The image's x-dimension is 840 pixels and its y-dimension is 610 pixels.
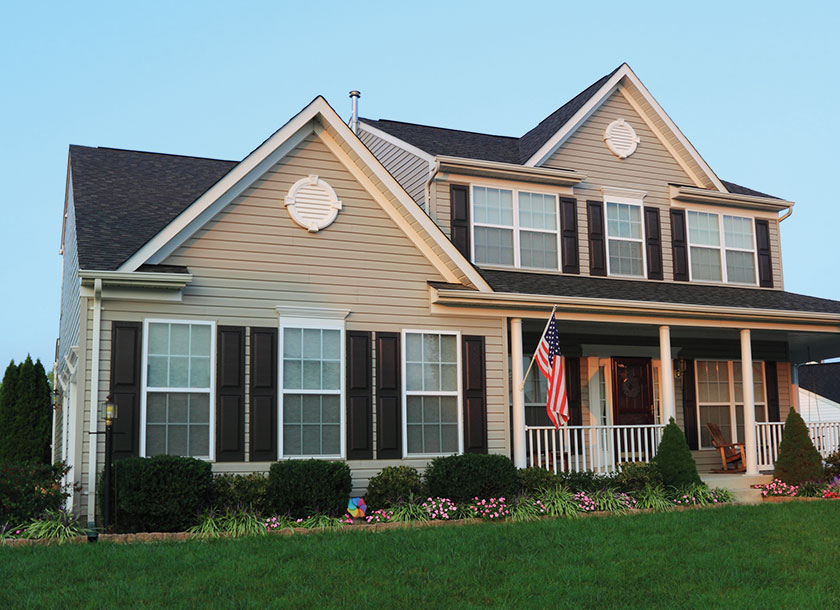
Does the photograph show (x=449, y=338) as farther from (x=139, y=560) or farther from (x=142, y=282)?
(x=139, y=560)

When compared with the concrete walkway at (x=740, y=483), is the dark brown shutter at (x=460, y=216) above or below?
above

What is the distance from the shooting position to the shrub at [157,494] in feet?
33.4

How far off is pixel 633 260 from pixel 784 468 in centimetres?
454

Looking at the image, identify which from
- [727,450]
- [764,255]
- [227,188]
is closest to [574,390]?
[727,450]

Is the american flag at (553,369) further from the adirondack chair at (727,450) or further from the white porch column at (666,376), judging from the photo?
the adirondack chair at (727,450)

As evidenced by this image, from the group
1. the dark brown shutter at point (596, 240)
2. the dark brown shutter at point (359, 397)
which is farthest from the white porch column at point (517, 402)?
the dark brown shutter at point (596, 240)

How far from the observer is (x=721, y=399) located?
17516mm

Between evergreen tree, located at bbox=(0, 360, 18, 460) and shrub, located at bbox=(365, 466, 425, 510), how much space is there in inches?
420

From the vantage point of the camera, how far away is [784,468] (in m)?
14.7

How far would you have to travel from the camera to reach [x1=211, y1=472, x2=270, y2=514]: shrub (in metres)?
10.8

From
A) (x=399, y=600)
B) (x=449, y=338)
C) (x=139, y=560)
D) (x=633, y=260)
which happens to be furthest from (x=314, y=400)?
(x=633, y=260)

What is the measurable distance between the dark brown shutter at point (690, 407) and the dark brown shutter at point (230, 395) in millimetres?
9165

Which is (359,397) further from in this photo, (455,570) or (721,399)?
(721,399)

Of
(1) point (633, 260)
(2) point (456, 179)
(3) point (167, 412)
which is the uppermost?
(2) point (456, 179)
